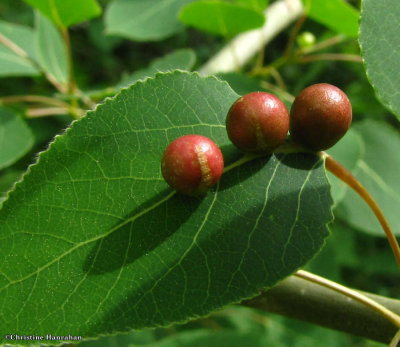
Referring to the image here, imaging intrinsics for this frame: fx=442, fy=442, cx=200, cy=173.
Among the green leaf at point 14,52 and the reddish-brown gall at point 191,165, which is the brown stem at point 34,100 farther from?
the reddish-brown gall at point 191,165

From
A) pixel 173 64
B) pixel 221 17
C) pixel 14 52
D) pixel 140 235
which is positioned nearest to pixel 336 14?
pixel 221 17

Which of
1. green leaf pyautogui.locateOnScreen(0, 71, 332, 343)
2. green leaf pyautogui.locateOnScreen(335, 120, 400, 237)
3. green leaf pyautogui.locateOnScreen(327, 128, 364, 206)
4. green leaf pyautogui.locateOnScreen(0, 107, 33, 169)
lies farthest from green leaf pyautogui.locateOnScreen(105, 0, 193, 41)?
green leaf pyautogui.locateOnScreen(0, 71, 332, 343)

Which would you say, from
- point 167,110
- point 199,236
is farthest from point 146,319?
point 167,110

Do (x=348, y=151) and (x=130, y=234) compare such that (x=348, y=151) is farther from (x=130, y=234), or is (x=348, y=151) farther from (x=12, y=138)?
(x=12, y=138)

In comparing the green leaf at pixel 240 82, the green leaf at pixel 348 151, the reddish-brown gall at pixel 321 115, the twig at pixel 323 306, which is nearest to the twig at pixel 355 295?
the twig at pixel 323 306

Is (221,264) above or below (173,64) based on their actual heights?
below

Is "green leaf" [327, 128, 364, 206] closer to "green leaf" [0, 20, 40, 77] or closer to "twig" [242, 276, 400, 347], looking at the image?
"twig" [242, 276, 400, 347]
